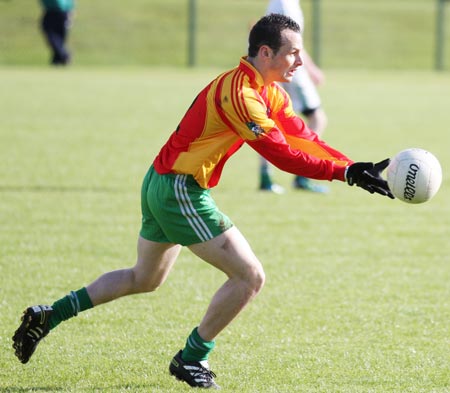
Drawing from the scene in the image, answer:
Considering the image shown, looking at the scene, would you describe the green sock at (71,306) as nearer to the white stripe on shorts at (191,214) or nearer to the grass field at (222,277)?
the grass field at (222,277)

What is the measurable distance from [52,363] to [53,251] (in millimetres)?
3060

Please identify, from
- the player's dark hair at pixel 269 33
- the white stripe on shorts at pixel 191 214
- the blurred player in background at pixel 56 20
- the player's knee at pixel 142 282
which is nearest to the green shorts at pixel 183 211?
the white stripe on shorts at pixel 191 214

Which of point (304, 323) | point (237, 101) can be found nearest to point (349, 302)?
point (304, 323)

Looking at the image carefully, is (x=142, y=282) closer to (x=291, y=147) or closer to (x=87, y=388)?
(x=87, y=388)

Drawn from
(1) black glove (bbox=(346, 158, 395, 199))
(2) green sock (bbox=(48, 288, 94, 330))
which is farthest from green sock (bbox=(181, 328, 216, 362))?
(1) black glove (bbox=(346, 158, 395, 199))

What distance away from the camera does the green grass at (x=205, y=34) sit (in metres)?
34.2

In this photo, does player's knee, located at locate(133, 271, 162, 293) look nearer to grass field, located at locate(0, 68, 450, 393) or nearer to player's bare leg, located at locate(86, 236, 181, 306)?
player's bare leg, located at locate(86, 236, 181, 306)

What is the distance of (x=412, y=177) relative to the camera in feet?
18.3

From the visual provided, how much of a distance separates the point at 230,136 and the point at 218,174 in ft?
0.71

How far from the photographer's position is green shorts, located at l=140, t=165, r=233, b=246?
5.38m

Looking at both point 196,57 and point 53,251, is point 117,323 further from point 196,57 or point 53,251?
point 196,57

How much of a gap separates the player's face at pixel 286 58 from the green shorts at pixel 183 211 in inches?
28.2

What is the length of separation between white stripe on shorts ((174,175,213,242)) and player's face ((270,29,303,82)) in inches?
30.3

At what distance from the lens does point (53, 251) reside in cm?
890
